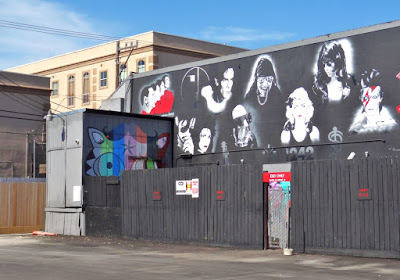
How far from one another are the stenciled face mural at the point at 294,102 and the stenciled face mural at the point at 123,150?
127cm

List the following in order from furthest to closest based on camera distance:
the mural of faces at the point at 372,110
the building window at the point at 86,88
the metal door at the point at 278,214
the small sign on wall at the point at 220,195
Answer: the building window at the point at 86,88, the mural of faces at the point at 372,110, the small sign on wall at the point at 220,195, the metal door at the point at 278,214

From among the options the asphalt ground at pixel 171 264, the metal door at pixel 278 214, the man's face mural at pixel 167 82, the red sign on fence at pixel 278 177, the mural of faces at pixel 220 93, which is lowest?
the asphalt ground at pixel 171 264

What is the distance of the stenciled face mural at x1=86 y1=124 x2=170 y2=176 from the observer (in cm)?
2881

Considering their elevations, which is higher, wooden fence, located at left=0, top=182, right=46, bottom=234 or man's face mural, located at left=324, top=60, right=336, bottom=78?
man's face mural, located at left=324, top=60, right=336, bottom=78

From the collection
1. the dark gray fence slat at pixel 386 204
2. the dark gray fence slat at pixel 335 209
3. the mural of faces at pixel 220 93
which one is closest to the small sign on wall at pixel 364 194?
the dark gray fence slat at pixel 386 204

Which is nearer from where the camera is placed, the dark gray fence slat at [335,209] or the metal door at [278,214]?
the dark gray fence slat at [335,209]

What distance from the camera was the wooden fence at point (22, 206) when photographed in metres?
28.8

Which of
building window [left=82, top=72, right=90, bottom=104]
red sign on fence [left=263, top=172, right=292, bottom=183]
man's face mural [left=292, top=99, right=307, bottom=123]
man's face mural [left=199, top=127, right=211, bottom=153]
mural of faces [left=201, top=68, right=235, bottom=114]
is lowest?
red sign on fence [left=263, top=172, right=292, bottom=183]

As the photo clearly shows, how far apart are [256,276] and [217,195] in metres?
7.87

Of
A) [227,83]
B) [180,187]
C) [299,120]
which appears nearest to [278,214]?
[180,187]

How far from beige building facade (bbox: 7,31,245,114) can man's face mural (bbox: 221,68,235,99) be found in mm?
19056

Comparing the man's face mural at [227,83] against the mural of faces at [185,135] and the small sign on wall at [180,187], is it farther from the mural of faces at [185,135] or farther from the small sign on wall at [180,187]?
the small sign on wall at [180,187]

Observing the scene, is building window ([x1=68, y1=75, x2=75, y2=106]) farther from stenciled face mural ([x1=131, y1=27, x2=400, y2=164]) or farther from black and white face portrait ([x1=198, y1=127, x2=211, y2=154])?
black and white face portrait ([x1=198, y1=127, x2=211, y2=154])

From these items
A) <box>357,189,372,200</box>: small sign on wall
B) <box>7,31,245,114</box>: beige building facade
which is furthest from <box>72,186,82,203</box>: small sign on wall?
<box>7,31,245,114</box>: beige building facade
